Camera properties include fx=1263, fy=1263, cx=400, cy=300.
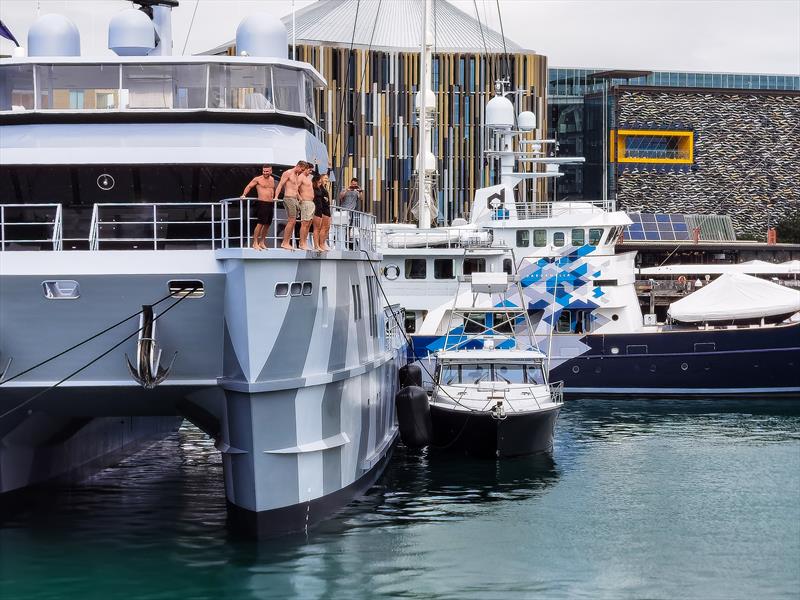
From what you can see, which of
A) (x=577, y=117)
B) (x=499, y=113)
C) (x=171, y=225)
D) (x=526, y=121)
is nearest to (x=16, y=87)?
(x=171, y=225)

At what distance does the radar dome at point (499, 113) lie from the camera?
43094mm

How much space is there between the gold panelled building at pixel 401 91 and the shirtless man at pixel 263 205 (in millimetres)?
53961

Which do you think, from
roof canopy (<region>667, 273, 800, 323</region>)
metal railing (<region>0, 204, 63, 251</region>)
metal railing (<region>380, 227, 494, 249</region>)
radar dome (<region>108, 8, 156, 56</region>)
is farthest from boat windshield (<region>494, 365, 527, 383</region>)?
roof canopy (<region>667, 273, 800, 323</region>)

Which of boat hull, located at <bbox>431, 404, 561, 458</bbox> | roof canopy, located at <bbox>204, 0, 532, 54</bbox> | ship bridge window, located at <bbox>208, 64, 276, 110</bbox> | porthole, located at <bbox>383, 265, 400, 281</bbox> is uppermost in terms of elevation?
roof canopy, located at <bbox>204, 0, 532, 54</bbox>

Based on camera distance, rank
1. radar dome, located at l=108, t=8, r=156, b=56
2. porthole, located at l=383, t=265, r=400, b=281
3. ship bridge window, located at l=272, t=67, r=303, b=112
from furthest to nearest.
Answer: porthole, located at l=383, t=265, r=400, b=281 < radar dome, located at l=108, t=8, r=156, b=56 < ship bridge window, located at l=272, t=67, r=303, b=112

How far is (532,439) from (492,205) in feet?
58.6

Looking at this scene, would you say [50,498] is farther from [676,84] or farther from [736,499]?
[676,84]

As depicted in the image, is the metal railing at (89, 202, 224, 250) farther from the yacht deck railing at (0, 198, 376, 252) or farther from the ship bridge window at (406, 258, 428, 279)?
the ship bridge window at (406, 258, 428, 279)

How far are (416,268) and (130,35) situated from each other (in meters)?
20.2

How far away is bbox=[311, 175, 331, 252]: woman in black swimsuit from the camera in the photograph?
1764 cm

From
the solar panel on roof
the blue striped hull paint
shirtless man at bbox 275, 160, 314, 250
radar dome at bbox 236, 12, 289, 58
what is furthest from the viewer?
the solar panel on roof

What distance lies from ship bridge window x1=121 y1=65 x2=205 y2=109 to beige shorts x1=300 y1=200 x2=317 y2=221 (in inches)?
115

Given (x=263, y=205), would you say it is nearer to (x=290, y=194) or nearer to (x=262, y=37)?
(x=290, y=194)

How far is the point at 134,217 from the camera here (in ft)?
60.7
